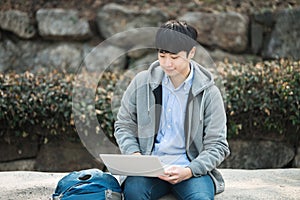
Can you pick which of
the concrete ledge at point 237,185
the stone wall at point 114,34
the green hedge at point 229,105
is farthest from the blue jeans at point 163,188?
the stone wall at point 114,34

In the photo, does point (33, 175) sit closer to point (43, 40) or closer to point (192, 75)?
point (192, 75)

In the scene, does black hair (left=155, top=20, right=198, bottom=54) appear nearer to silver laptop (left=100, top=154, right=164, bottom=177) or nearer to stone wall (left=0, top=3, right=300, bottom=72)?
silver laptop (left=100, top=154, right=164, bottom=177)

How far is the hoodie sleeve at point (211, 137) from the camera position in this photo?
111 inches

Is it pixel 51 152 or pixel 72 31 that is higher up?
pixel 72 31

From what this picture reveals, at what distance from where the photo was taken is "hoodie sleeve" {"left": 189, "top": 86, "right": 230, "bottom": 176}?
9.23 feet

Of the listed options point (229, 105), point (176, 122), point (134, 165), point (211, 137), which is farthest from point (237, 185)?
point (229, 105)

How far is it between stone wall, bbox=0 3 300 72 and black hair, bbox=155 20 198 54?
10.4 ft

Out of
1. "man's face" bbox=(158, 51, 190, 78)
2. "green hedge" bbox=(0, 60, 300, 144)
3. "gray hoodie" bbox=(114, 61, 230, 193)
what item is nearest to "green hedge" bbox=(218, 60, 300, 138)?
"green hedge" bbox=(0, 60, 300, 144)

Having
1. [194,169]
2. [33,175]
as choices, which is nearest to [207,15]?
[33,175]

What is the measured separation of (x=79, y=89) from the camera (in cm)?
454

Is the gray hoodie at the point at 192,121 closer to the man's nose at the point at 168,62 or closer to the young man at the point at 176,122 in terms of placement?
the young man at the point at 176,122

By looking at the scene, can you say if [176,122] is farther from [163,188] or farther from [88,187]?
[88,187]

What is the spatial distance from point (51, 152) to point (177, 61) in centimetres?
211

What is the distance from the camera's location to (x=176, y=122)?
2.89 metres
